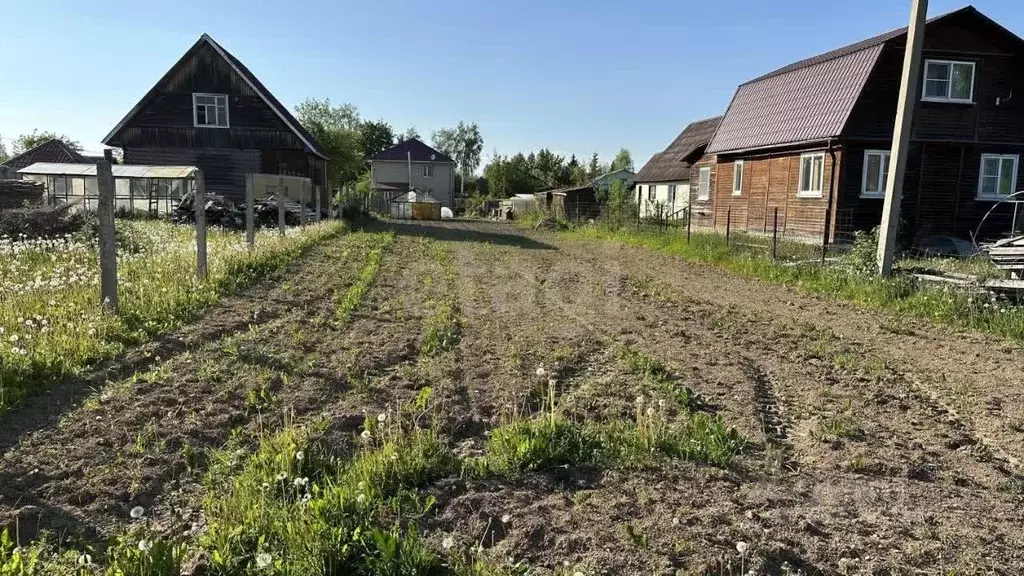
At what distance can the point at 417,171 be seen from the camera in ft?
217

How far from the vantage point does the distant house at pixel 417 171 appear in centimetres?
6600

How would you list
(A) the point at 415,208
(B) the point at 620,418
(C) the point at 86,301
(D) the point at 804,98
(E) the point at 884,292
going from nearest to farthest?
1. (B) the point at 620,418
2. (C) the point at 86,301
3. (E) the point at 884,292
4. (D) the point at 804,98
5. (A) the point at 415,208

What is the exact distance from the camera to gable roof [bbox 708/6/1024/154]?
62.1 feet

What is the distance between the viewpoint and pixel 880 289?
11.1 meters

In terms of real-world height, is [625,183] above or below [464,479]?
above

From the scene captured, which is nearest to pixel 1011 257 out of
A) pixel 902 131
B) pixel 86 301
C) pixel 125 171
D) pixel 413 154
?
pixel 902 131

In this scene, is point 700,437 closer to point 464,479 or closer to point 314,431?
point 464,479

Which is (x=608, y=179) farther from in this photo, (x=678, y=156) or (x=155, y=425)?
(x=155, y=425)

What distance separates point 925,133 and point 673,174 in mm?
17290

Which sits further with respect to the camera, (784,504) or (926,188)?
(926,188)

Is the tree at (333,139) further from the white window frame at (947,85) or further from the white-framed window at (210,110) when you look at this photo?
the white window frame at (947,85)

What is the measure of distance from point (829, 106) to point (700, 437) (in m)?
17.9

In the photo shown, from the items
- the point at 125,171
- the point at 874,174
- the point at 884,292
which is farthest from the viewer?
the point at 125,171

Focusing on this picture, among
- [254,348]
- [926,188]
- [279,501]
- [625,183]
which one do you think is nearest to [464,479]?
[279,501]
